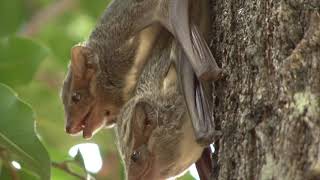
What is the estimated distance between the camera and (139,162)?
3381 mm

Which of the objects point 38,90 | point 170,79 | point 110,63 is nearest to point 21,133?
point 170,79

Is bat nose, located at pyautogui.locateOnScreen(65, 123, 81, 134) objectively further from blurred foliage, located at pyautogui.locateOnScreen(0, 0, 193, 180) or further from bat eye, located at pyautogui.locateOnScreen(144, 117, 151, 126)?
bat eye, located at pyautogui.locateOnScreen(144, 117, 151, 126)

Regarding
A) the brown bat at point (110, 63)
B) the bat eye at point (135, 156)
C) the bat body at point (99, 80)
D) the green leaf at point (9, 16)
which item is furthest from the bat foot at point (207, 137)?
the green leaf at point (9, 16)

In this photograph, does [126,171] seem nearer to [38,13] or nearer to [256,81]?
[256,81]

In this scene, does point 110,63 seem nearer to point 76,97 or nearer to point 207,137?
point 76,97

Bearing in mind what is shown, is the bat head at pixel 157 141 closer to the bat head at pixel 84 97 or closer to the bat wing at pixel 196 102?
the bat wing at pixel 196 102

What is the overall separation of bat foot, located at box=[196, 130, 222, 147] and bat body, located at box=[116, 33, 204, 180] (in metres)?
0.24

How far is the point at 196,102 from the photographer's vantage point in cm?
309

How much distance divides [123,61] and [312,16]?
1708 mm

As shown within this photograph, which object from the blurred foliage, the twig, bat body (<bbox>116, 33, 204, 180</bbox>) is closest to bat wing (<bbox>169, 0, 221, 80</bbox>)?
bat body (<bbox>116, 33, 204, 180</bbox>)

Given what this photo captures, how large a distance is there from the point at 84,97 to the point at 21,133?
845 mm

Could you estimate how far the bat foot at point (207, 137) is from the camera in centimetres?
282

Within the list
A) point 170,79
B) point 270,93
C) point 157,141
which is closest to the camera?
point 270,93

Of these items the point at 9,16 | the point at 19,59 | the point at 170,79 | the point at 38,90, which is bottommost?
the point at 170,79
